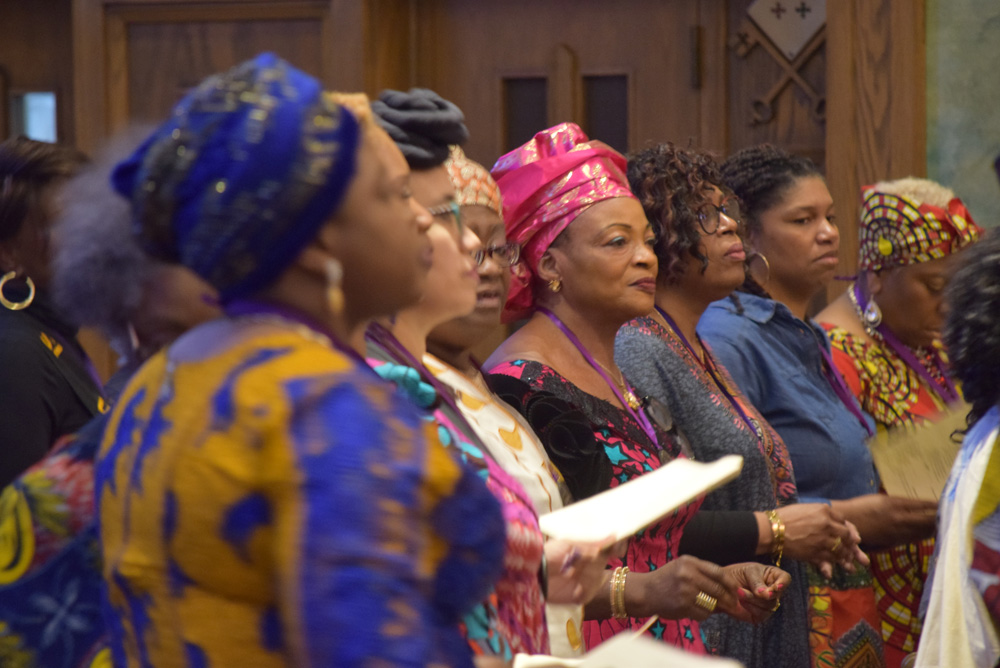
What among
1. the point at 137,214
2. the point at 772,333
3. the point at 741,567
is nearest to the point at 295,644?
the point at 137,214

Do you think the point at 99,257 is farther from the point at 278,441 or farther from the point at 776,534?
the point at 776,534

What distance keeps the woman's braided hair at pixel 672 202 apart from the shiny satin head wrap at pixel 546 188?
0.34 metres

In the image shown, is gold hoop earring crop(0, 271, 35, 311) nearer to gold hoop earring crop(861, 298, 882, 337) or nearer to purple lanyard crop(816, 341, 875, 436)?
purple lanyard crop(816, 341, 875, 436)

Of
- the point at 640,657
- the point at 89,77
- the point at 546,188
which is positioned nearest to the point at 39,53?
the point at 89,77

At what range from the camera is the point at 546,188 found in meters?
2.24

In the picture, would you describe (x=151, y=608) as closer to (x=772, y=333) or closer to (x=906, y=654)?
(x=772, y=333)

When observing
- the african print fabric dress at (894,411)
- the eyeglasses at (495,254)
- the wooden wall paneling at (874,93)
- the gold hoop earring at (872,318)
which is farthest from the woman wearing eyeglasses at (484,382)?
the wooden wall paneling at (874,93)

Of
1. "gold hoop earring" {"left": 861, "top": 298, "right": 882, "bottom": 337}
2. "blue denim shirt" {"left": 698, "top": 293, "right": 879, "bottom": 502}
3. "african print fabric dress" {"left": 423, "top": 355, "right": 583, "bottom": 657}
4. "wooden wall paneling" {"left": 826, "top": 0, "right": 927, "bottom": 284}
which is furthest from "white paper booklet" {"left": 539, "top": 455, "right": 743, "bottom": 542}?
"wooden wall paneling" {"left": 826, "top": 0, "right": 927, "bottom": 284}

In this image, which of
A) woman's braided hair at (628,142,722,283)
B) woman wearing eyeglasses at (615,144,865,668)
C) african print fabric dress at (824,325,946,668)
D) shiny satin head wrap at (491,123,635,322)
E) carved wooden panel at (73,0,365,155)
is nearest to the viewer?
shiny satin head wrap at (491,123,635,322)

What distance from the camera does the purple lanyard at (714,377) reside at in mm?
2539

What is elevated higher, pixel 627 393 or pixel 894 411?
pixel 627 393

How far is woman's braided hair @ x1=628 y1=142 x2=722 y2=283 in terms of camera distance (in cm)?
264

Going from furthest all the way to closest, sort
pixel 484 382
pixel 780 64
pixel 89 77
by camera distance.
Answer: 1. pixel 89 77
2. pixel 780 64
3. pixel 484 382

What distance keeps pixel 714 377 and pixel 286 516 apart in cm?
197
